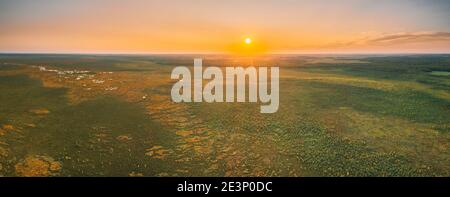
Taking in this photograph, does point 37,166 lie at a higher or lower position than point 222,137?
lower

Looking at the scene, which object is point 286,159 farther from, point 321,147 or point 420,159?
point 420,159

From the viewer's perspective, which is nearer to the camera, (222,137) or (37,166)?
(37,166)

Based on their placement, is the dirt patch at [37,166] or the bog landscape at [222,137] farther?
the bog landscape at [222,137]

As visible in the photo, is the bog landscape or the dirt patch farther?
the bog landscape

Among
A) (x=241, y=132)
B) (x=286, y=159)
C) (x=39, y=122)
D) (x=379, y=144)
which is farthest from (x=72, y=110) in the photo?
(x=379, y=144)

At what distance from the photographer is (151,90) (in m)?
50.4

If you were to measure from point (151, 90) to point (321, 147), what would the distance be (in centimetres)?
3421

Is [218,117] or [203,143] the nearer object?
[203,143]

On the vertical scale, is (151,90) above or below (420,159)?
above

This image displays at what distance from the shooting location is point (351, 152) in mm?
22312

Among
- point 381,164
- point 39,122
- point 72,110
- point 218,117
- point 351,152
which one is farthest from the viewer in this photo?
point 72,110
